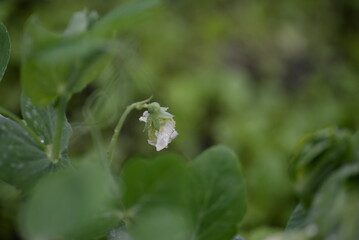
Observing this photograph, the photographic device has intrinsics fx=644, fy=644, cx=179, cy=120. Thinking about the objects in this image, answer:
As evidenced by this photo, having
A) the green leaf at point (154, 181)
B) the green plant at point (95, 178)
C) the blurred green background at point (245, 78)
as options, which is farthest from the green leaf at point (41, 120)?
the blurred green background at point (245, 78)

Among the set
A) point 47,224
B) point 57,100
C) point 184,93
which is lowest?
point 47,224

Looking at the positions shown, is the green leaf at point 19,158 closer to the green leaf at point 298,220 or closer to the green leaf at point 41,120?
the green leaf at point 41,120

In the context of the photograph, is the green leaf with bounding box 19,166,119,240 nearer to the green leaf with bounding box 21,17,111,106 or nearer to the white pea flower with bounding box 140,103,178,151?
the green leaf with bounding box 21,17,111,106

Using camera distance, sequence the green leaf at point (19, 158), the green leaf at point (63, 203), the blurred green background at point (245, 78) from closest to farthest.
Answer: the green leaf at point (63, 203), the green leaf at point (19, 158), the blurred green background at point (245, 78)

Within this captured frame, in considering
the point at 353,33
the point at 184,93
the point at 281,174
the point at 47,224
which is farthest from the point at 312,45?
the point at 47,224

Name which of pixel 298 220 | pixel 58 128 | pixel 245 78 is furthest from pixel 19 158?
pixel 245 78

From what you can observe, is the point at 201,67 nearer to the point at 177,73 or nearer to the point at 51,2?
the point at 177,73

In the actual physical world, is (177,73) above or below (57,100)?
above
